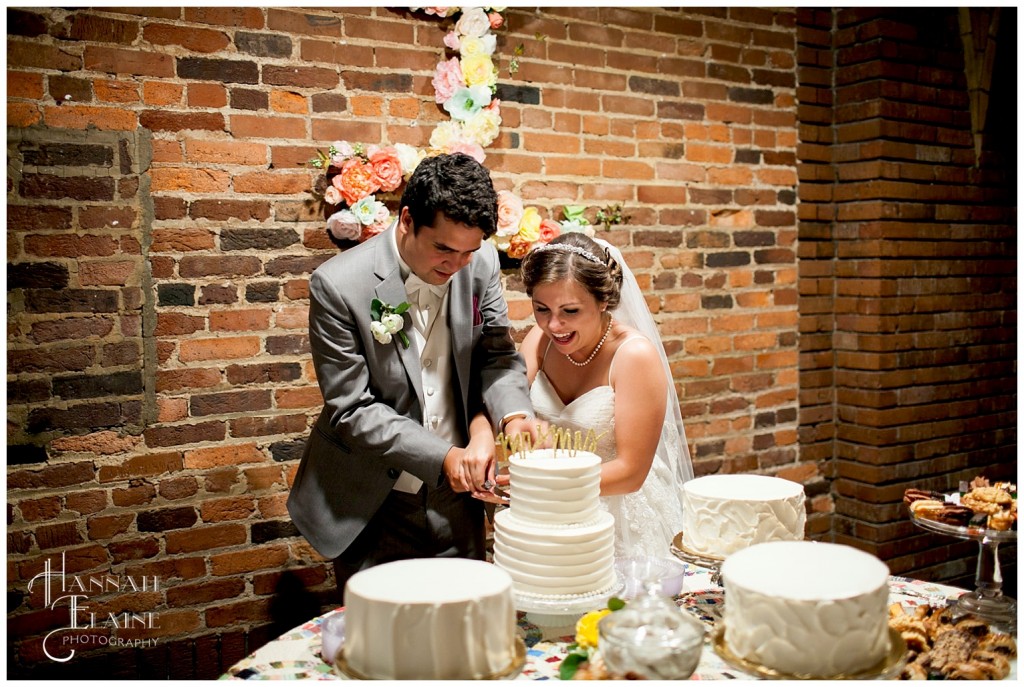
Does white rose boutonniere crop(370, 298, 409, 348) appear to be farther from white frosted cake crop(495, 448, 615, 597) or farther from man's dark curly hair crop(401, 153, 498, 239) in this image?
white frosted cake crop(495, 448, 615, 597)

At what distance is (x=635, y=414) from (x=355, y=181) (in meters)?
1.27

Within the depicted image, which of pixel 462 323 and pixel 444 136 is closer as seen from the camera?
pixel 462 323

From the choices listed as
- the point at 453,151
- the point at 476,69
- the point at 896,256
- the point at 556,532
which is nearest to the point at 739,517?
the point at 556,532

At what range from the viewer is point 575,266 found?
246cm

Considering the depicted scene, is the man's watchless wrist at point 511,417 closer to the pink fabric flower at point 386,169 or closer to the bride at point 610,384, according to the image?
the bride at point 610,384

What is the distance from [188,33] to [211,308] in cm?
90

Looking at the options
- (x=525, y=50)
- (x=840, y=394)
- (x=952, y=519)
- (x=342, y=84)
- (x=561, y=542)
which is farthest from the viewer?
(x=840, y=394)

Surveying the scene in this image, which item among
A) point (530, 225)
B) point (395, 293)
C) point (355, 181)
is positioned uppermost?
point (355, 181)

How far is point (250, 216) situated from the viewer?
280cm

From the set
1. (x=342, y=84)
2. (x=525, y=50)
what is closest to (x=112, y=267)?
(x=342, y=84)

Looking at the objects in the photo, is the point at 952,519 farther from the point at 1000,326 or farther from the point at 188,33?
the point at 1000,326

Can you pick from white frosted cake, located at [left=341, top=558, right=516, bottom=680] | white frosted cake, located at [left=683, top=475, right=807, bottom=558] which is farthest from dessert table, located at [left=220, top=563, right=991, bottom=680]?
white frosted cake, located at [left=341, top=558, right=516, bottom=680]

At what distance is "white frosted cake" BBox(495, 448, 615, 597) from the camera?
1590 mm

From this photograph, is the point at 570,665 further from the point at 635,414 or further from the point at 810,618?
the point at 635,414
